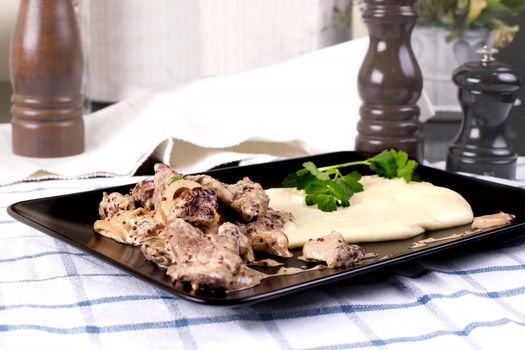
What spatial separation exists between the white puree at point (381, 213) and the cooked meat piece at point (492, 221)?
0.02 metres

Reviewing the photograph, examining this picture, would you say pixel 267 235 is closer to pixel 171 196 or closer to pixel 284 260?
pixel 284 260

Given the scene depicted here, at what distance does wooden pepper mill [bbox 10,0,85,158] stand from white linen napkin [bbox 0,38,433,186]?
2.2 inches

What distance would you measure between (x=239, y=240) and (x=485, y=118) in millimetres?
1063

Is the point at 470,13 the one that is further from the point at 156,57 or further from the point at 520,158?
the point at 156,57

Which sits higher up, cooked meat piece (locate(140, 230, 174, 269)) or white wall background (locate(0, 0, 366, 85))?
cooked meat piece (locate(140, 230, 174, 269))

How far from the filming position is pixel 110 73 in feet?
11.0

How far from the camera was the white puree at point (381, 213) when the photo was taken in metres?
1.38

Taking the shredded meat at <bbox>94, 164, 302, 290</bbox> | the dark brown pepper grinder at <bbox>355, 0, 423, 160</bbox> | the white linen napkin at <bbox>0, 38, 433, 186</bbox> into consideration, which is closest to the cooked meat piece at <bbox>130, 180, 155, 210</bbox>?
the shredded meat at <bbox>94, 164, 302, 290</bbox>

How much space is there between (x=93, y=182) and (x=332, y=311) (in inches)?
40.6

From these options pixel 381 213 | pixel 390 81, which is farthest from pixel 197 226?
pixel 390 81

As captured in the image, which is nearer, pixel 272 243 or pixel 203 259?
pixel 203 259

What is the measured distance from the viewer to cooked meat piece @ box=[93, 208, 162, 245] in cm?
134

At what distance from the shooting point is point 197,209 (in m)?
1.30

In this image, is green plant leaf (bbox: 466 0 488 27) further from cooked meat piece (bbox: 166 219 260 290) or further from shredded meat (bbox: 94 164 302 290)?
cooked meat piece (bbox: 166 219 260 290)
